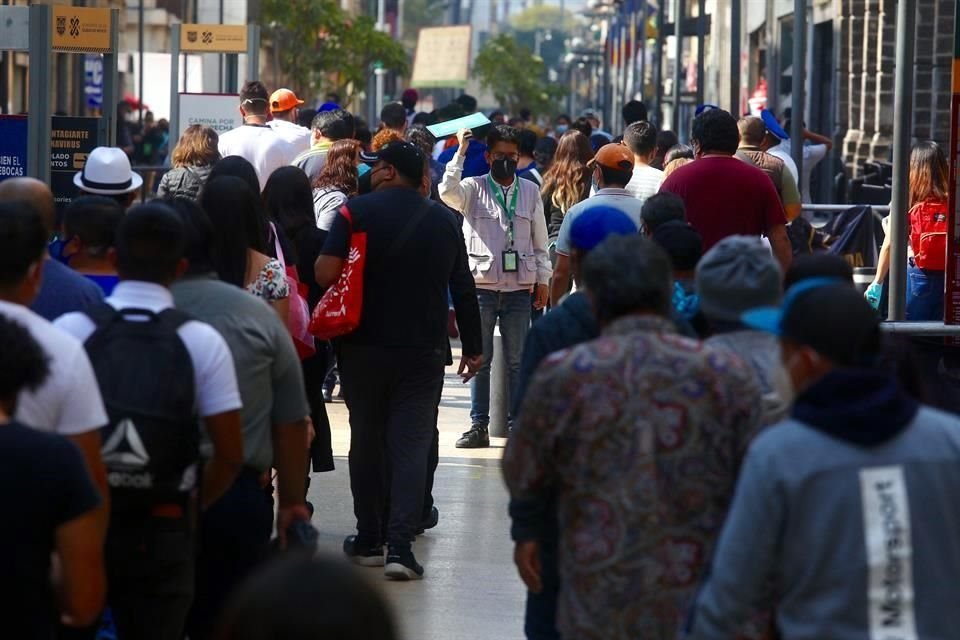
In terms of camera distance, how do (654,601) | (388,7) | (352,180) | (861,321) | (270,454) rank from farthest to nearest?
(388,7) < (352,180) < (270,454) < (654,601) < (861,321)

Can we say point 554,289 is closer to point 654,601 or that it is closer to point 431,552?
point 431,552

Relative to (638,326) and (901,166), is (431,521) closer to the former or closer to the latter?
(901,166)

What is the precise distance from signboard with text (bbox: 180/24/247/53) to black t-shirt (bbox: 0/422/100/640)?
52.9 feet

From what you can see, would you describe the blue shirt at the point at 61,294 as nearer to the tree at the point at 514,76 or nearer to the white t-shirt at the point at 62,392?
the white t-shirt at the point at 62,392

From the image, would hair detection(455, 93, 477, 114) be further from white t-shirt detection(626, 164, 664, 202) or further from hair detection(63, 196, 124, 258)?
hair detection(63, 196, 124, 258)

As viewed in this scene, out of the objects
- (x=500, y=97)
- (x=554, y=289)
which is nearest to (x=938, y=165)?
(x=554, y=289)

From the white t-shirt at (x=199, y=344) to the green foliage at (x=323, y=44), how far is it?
41.1m

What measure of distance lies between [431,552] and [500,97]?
3042 inches

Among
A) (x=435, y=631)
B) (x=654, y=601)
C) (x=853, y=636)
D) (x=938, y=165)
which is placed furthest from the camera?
(x=938, y=165)

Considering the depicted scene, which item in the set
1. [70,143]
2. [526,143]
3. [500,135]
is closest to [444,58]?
[526,143]

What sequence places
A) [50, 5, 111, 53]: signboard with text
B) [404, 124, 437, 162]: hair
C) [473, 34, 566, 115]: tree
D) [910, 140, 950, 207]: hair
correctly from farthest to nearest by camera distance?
[473, 34, 566, 115]: tree < [404, 124, 437, 162]: hair < [50, 5, 111, 53]: signboard with text < [910, 140, 950, 207]: hair

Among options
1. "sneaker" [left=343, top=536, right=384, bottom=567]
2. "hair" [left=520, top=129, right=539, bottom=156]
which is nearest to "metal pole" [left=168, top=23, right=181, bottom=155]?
"hair" [left=520, top=129, right=539, bottom=156]

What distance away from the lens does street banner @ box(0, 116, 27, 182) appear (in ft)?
35.8

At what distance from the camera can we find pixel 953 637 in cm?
378
